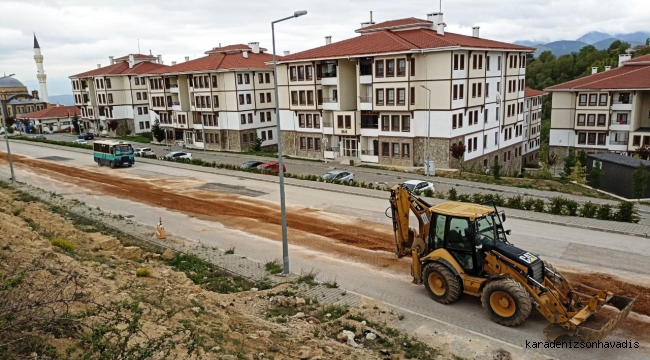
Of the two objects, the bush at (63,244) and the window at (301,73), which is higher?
the window at (301,73)

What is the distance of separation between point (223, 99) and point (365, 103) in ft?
68.4

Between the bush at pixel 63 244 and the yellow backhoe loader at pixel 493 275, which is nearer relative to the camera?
the yellow backhoe loader at pixel 493 275

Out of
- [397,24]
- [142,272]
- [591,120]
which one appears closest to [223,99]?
[397,24]

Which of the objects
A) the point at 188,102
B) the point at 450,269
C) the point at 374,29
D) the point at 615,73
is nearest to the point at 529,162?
the point at 615,73

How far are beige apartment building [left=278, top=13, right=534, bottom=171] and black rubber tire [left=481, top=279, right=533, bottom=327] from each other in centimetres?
2997

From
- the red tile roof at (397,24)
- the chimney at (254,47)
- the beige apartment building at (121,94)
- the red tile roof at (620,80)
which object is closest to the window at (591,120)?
the red tile roof at (620,80)

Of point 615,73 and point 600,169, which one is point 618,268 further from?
point 615,73

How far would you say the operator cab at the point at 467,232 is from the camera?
12547mm

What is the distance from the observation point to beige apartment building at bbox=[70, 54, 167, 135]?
76312 mm

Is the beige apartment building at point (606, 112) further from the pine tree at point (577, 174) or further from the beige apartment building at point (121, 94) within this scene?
the beige apartment building at point (121, 94)

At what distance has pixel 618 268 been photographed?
15.8 meters

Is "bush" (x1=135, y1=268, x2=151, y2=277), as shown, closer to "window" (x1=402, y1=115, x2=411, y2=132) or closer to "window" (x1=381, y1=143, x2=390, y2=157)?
Result: "window" (x1=402, y1=115, x2=411, y2=132)

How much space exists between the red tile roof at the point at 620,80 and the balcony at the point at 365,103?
2556 cm

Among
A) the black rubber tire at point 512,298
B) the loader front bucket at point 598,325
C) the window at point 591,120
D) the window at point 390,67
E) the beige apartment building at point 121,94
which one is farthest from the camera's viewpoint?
the beige apartment building at point 121,94
